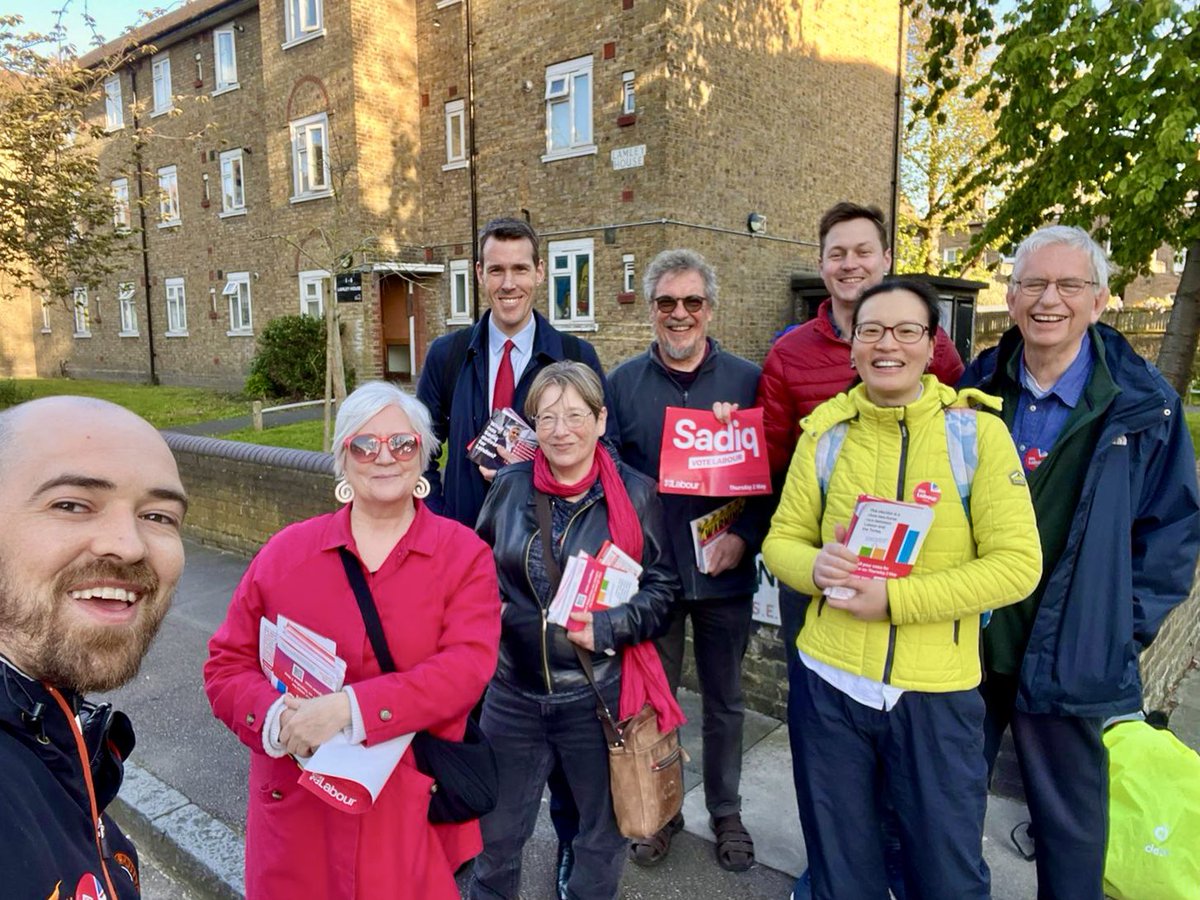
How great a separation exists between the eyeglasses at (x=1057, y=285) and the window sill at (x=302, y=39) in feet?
65.4

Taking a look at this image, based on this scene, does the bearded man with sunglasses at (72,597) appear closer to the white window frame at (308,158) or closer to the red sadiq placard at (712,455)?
the red sadiq placard at (712,455)

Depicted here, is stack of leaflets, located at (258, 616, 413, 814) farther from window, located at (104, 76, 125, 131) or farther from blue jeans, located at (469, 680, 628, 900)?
window, located at (104, 76, 125, 131)

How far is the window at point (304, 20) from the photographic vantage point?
18328mm

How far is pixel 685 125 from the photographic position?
14.8m

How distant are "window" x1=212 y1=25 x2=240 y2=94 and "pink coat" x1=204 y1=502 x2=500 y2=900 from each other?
2436 centimetres

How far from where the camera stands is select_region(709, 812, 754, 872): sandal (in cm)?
308

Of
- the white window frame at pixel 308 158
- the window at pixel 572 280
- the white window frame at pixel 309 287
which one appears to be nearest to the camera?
the window at pixel 572 280

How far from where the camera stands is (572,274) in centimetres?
1634

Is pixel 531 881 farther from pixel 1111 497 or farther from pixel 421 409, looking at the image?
pixel 1111 497

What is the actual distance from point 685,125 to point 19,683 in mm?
15338

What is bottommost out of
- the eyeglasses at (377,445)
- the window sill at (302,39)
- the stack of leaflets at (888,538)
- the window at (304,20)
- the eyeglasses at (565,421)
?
the stack of leaflets at (888,538)

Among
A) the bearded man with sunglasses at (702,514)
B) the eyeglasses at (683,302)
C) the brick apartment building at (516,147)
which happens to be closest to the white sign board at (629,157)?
the brick apartment building at (516,147)

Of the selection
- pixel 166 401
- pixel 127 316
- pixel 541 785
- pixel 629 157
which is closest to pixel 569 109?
pixel 629 157

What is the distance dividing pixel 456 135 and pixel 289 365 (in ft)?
22.0
